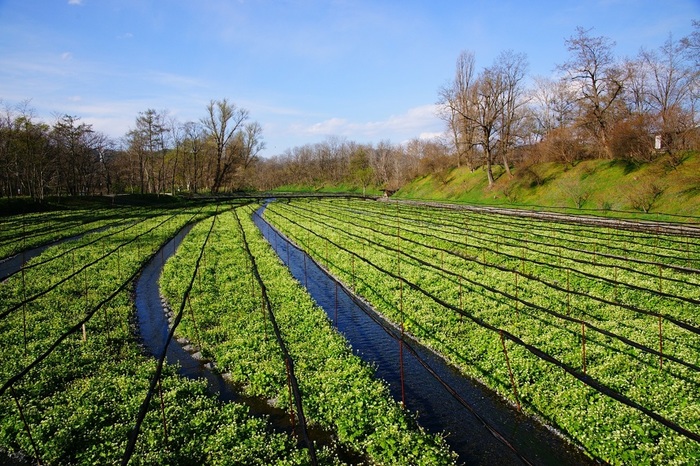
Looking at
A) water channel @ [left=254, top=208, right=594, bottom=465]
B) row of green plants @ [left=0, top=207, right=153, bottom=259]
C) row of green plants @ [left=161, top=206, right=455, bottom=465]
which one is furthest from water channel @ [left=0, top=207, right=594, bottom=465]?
row of green plants @ [left=0, top=207, right=153, bottom=259]

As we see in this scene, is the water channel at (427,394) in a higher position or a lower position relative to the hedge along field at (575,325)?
lower

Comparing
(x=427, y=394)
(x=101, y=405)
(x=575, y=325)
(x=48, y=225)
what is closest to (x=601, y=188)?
(x=575, y=325)

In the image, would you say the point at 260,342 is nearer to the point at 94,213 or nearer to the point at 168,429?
the point at 168,429

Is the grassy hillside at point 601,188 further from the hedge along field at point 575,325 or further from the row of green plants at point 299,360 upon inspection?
the row of green plants at point 299,360

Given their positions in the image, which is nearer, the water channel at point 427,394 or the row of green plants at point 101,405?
the row of green plants at point 101,405

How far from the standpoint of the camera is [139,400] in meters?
11.7

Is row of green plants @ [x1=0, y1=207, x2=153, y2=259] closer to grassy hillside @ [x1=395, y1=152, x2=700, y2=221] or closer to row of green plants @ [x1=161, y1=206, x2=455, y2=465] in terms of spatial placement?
row of green plants @ [x1=161, y1=206, x2=455, y2=465]

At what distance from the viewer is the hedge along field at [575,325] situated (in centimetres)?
1013

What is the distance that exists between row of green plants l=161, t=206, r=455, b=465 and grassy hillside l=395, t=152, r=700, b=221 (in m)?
37.7

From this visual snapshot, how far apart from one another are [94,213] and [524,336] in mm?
58435

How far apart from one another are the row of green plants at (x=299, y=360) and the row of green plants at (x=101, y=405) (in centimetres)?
136

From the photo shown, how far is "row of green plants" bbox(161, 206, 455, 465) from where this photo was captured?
33.0ft

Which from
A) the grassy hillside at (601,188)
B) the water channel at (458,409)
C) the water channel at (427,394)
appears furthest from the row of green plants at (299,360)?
the grassy hillside at (601,188)

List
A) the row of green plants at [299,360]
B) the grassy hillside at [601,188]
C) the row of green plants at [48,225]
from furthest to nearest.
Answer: the grassy hillside at [601,188]
the row of green plants at [48,225]
the row of green plants at [299,360]
